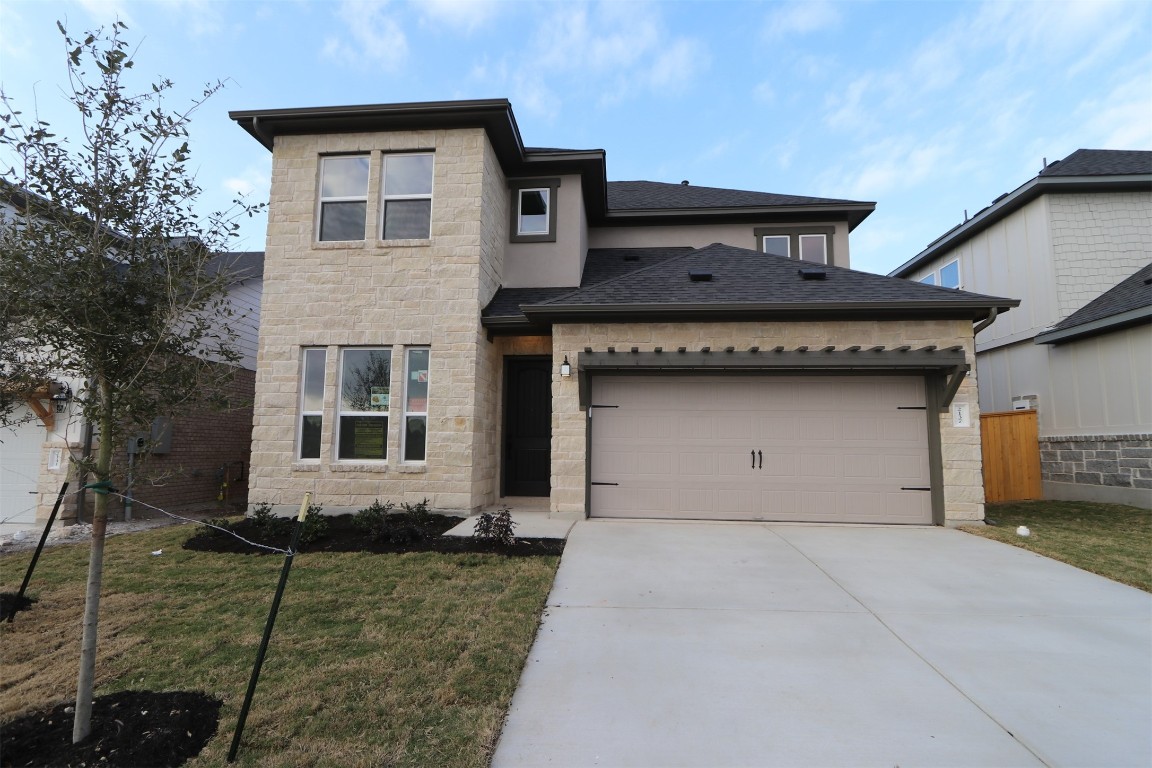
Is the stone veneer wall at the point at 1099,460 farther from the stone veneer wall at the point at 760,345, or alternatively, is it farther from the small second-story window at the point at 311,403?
the small second-story window at the point at 311,403

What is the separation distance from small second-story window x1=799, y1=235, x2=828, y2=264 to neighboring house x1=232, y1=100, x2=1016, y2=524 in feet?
9.57

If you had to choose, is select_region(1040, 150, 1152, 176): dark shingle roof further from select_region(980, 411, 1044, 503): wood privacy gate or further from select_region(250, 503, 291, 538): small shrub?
select_region(250, 503, 291, 538): small shrub

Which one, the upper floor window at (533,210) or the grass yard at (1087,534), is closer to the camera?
the grass yard at (1087,534)

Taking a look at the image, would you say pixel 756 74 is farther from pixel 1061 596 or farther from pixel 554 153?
pixel 1061 596

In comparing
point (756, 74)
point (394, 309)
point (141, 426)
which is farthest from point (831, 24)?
point (141, 426)

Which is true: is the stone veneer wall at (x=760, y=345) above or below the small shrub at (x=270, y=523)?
above

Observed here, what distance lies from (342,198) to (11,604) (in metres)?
6.71

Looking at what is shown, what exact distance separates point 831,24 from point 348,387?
396 inches

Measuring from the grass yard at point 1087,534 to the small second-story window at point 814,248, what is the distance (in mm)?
5997

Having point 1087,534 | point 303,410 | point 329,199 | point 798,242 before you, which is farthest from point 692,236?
point 303,410

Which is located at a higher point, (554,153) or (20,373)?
(554,153)

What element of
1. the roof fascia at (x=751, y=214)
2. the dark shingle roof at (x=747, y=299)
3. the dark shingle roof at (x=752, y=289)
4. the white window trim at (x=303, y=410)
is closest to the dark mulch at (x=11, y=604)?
the white window trim at (x=303, y=410)

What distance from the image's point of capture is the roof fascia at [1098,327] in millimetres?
8766

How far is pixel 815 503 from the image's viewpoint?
7.76m
